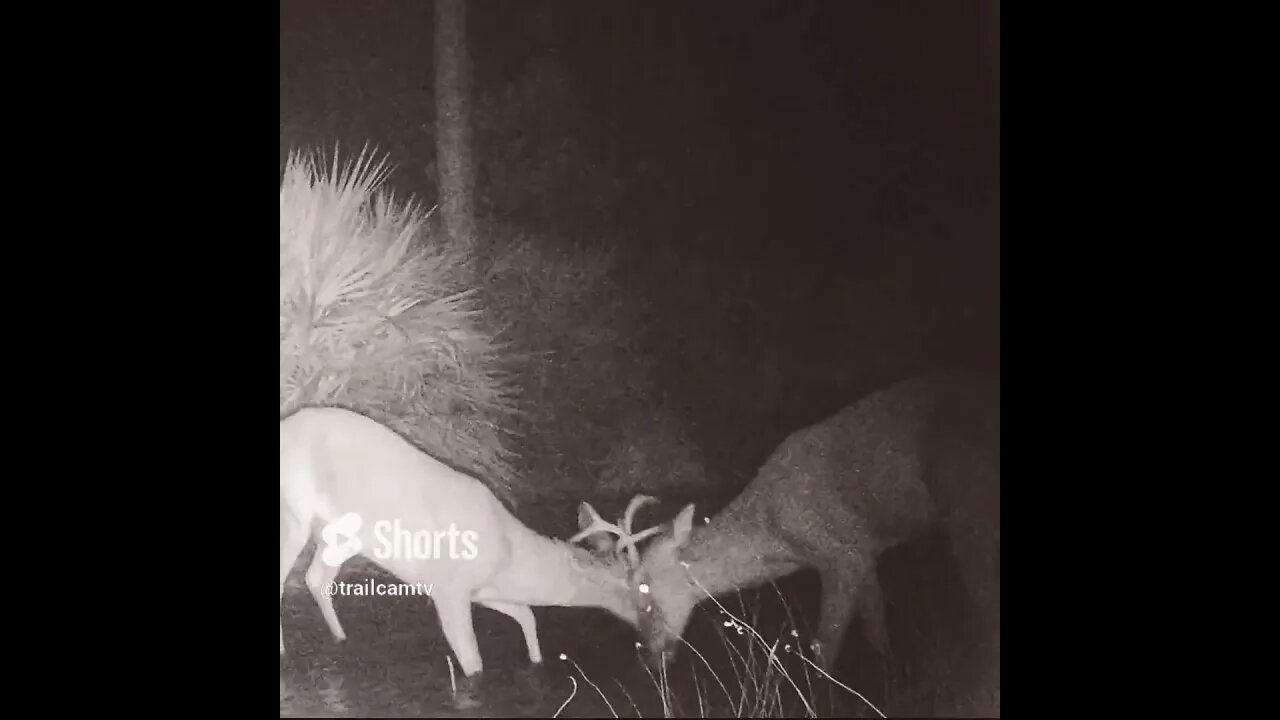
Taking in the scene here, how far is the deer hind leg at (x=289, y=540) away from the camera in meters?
2.11

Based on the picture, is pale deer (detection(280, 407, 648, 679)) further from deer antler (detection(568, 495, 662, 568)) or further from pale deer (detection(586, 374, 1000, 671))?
pale deer (detection(586, 374, 1000, 671))

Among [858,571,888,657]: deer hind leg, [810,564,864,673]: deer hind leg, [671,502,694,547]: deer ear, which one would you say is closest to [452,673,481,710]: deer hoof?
[671,502,694,547]: deer ear

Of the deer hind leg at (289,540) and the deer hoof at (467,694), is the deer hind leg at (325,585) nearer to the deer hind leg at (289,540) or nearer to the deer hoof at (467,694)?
the deer hind leg at (289,540)

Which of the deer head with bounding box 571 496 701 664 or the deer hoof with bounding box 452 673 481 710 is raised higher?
the deer head with bounding box 571 496 701 664

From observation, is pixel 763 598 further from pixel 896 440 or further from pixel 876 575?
pixel 896 440

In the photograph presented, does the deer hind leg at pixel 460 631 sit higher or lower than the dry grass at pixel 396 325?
lower

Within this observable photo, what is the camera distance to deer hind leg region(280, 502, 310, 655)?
6.93 ft

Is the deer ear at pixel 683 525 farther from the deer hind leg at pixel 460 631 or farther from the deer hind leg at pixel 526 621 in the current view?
the deer hind leg at pixel 460 631

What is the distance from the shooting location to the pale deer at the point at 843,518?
7.09 ft

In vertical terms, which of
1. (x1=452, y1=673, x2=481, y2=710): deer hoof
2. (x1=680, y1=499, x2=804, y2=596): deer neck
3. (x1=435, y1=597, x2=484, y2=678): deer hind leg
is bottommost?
(x1=452, y1=673, x2=481, y2=710): deer hoof

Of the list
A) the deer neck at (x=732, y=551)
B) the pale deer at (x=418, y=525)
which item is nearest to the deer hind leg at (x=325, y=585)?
the pale deer at (x=418, y=525)

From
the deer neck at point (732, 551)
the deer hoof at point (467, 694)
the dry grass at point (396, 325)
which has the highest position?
the dry grass at point (396, 325)

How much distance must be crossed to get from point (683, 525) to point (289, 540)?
785 millimetres

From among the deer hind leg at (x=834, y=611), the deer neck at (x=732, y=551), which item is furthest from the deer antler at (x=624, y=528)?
the deer hind leg at (x=834, y=611)
